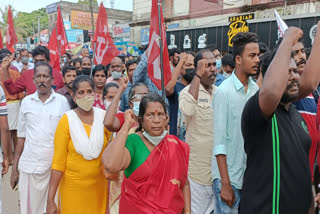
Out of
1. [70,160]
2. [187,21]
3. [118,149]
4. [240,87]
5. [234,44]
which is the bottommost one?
[70,160]

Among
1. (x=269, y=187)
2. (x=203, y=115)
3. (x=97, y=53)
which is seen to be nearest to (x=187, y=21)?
(x=97, y=53)

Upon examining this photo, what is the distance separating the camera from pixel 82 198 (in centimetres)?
297

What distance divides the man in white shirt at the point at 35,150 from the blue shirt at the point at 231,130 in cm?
177

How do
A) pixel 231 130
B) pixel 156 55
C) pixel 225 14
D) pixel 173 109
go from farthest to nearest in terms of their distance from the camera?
1. pixel 225 14
2. pixel 173 109
3. pixel 156 55
4. pixel 231 130

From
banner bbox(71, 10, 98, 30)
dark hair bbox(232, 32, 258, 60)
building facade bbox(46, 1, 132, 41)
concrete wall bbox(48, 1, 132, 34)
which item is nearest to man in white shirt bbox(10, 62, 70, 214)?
dark hair bbox(232, 32, 258, 60)

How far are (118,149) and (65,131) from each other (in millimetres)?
1069

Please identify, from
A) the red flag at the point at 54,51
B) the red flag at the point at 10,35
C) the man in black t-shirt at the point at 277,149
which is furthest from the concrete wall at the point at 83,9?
the man in black t-shirt at the point at 277,149

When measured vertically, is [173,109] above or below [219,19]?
below

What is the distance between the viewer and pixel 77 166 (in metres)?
2.94

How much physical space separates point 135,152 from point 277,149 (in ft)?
2.89

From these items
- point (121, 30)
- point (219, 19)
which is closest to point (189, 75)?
point (219, 19)

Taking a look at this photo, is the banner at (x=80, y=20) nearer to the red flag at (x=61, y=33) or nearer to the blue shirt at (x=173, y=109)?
the red flag at (x=61, y=33)

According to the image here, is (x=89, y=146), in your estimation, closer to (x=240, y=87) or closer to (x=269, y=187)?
(x=240, y=87)

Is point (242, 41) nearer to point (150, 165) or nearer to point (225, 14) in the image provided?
point (150, 165)
